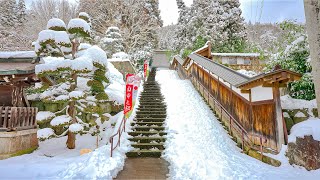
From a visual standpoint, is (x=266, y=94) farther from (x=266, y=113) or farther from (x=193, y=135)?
(x=193, y=135)

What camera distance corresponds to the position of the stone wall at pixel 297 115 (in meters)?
7.47

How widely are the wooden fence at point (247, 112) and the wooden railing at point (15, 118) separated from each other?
9.18 meters

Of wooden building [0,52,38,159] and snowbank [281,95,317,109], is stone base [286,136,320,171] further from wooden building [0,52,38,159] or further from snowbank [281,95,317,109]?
wooden building [0,52,38,159]

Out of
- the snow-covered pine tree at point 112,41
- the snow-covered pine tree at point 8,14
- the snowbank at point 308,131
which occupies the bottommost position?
the snowbank at point 308,131

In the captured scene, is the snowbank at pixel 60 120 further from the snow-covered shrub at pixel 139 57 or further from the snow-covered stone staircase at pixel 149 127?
the snow-covered shrub at pixel 139 57

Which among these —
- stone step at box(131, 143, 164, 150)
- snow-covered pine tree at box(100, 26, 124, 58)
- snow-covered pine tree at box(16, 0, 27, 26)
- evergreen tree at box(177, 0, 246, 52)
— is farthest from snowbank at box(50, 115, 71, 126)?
snow-covered pine tree at box(16, 0, 27, 26)

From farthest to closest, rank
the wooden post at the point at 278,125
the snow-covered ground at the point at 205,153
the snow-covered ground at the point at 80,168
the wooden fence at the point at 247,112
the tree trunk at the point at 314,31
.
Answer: the wooden fence at the point at 247,112, the wooden post at the point at 278,125, the snow-covered ground at the point at 80,168, the snow-covered ground at the point at 205,153, the tree trunk at the point at 314,31

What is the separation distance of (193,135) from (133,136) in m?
2.52

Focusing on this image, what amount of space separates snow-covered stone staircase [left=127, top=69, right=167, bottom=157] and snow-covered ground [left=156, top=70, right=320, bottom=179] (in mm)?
356

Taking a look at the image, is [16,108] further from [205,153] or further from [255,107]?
[255,107]

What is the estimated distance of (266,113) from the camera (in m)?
7.58

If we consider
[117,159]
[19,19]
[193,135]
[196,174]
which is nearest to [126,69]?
[193,135]

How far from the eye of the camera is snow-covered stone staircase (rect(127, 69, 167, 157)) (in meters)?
8.79

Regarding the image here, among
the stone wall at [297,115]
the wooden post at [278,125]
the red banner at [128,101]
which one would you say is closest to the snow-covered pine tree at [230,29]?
the red banner at [128,101]
